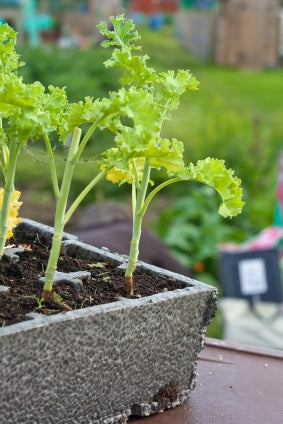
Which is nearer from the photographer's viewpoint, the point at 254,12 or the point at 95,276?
the point at 95,276

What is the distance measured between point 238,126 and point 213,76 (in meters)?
9.39

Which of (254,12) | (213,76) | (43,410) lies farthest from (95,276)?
(254,12)

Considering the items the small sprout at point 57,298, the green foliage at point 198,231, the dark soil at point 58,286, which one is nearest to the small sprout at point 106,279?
the dark soil at point 58,286

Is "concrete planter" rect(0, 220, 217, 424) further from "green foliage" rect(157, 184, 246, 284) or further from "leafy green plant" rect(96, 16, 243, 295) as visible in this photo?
Result: "green foliage" rect(157, 184, 246, 284)

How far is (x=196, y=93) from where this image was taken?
13586mm

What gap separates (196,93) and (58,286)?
12.4m

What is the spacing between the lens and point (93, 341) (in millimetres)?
1299

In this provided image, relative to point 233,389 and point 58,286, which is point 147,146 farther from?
point 233,389

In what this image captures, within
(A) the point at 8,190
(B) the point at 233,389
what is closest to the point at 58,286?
(A) the point at 8,190

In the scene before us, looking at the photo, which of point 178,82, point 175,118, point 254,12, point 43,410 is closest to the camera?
point 43,410

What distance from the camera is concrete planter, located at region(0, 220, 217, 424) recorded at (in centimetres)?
123

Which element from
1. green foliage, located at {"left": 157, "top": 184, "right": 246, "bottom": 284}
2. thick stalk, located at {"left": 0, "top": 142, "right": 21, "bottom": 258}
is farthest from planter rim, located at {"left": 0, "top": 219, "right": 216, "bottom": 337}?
green foliage, located at {"left": 157, "top": 184, "right": 246, "bottom": 284}

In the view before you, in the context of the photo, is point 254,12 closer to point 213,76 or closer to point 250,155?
point 213,76

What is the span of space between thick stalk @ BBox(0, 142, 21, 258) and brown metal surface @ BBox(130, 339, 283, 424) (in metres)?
0.36
